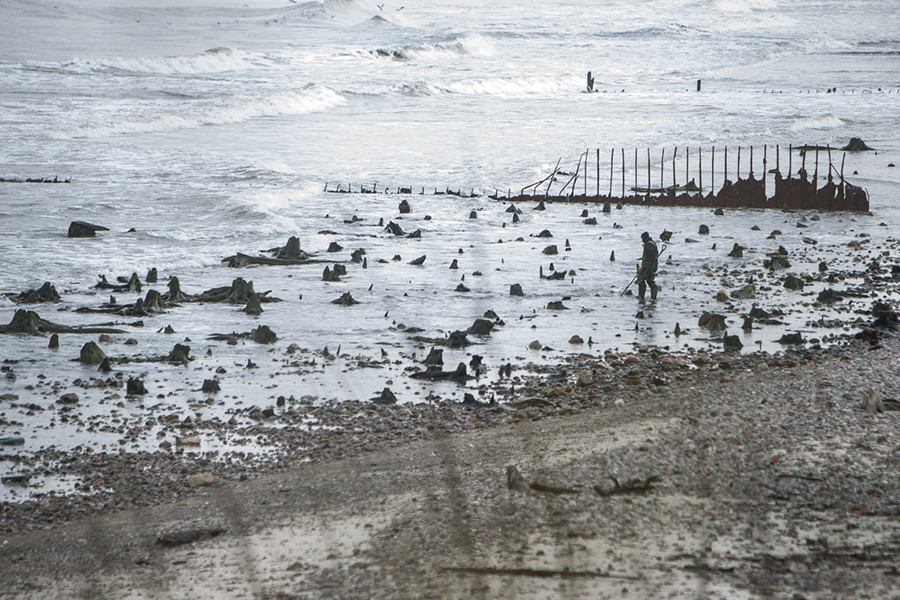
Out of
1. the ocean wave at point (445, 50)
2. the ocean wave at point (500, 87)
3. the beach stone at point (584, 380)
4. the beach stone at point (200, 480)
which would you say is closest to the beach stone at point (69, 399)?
the beach stone at point (200, 480)

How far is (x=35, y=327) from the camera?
7918mm

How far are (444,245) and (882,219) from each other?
6272 mm

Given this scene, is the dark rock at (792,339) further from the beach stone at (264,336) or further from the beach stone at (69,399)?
the beach stone at (69,399)

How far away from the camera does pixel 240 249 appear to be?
12164 millimetres

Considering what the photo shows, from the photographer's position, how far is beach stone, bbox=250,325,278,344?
7.68 m

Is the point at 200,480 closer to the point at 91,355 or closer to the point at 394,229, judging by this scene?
the point at 91,355

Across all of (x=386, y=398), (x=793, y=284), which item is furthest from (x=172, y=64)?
(x=386, y=398)

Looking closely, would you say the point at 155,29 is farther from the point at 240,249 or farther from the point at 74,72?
the point at 240,249

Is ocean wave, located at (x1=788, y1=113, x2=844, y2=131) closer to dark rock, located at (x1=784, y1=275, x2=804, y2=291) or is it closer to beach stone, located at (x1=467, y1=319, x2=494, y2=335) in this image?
dark rock, located at (x1=784, y1=275, x2=804, y2=291)

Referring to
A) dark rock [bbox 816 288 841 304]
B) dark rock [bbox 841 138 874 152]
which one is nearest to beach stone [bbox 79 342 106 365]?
dark rock [bbox 816 288 841 304]

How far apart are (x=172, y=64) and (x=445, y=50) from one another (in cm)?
2167

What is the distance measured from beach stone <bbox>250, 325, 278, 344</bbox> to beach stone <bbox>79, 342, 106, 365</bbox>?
120cm

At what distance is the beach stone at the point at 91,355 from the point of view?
704cm

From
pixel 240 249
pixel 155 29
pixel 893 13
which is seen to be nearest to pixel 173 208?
pixel 240 249
